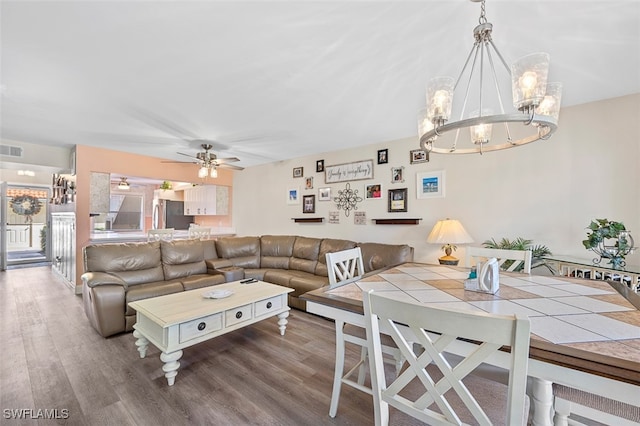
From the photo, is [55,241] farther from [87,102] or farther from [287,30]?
[287,30]

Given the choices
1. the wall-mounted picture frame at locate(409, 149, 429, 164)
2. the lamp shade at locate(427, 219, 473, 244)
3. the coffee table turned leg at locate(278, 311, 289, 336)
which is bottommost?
the coffee table turned leg at locate(278, 311, 289, 336)

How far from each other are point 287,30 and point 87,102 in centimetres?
245

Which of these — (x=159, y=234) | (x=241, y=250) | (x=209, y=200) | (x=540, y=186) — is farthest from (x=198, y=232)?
(x=540, y=186)

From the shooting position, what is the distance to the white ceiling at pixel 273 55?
5.09 feet

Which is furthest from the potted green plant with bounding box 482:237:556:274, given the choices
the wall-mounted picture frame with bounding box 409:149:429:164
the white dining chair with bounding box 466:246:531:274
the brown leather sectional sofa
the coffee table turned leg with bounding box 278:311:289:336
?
the coffee table turned leg with bounding box 278:311:289:336

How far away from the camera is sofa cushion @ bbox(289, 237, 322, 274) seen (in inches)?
171

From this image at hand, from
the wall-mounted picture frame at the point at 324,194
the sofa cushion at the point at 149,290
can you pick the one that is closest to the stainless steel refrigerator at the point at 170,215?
the sofa cushion at the point at 149,290

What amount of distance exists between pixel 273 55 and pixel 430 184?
2697mm

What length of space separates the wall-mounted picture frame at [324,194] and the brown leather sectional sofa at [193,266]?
0.79 metres

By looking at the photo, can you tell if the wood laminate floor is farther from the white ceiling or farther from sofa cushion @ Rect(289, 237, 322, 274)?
the white ceiling

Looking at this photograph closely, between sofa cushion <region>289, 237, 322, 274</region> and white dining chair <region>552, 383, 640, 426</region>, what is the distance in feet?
10.9

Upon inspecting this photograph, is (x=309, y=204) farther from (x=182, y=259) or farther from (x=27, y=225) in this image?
(x=27, y=225)

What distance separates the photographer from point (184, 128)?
355 centimetres

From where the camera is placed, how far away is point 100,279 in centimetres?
290
